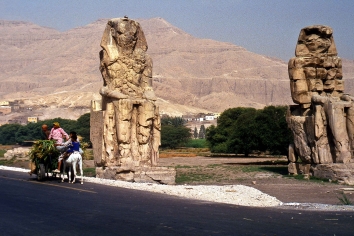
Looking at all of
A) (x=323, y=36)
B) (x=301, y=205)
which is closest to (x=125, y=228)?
(x=301, y=205)

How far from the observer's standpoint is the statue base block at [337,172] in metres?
23.8

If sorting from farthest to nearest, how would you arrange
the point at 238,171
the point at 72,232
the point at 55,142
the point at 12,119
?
1. the point at 12,119
2. the point at 238,171
3. the point at 55,142
4. the point at 72,232

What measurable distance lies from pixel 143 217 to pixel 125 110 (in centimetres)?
1087

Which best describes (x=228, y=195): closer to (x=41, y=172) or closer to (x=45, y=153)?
(x=45, y=153)

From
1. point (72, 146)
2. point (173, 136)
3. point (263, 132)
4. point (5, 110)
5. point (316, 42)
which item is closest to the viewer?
point (72, 146)

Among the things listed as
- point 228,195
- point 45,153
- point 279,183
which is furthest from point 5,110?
point 228,195

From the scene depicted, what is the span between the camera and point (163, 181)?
2277cm

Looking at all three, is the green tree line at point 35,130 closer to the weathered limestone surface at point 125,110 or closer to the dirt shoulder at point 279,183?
the dirt shoulder at point 279,183

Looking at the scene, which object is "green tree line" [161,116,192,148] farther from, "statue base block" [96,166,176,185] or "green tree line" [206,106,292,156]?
"statue base block" [96,166,176,185]

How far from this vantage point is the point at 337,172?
24.3m

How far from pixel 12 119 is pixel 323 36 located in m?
128

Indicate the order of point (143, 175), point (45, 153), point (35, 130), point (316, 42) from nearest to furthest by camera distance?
1. point (45, 153)
2. point (143, 175)
3. point (316, 42)
4. point (35, 130)

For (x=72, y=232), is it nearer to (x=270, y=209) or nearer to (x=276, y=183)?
(x=270, y=209)

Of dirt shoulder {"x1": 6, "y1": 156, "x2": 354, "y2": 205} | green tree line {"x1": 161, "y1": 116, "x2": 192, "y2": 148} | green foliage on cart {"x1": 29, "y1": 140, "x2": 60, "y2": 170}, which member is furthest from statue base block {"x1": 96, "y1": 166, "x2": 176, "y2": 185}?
green tree line {"x1": 161, "y1": 116, "x2": 192, "y2": 148}
